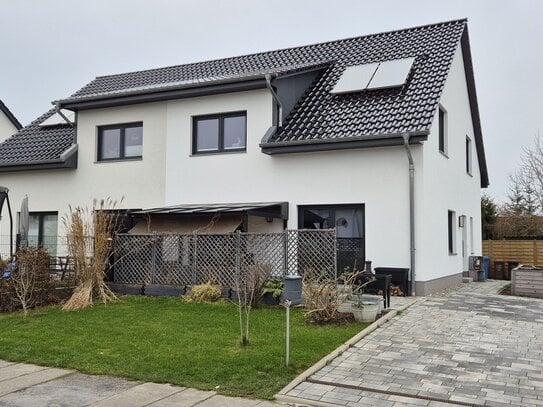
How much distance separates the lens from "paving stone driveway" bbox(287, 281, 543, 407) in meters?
6.06

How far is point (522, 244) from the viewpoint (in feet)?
80.6

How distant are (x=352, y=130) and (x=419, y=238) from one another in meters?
3.40

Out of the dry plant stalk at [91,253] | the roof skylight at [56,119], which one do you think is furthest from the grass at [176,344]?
the roof skylight at [56,119]

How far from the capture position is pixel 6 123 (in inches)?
1267

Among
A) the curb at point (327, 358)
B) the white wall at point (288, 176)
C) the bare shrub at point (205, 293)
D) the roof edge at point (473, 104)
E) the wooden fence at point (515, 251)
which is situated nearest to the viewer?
the curb at point (327, 358)

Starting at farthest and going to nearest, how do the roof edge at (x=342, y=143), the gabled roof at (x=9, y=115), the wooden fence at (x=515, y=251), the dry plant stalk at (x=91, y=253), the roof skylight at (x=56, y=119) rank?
the gabled roof at (x=9, y=115)
the wooden fence at (x=515, y=251)
the roof skylight at (x=56, y=119)
the roof edge at (x=342, y=143)
the dry plant stalk at (x=91, y=253)

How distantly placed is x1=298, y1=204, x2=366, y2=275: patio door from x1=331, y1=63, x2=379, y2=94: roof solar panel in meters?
3.84

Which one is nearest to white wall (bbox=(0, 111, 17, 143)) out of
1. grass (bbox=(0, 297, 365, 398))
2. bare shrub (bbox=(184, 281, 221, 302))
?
grass (bbox=(0, 297, 365, 398))

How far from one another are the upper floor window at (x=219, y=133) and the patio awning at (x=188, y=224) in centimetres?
256

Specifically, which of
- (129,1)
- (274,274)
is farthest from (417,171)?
(129,1)

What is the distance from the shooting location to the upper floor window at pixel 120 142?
18062 mm

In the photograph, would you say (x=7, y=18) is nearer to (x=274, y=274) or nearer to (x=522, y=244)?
(x=274, y=274)

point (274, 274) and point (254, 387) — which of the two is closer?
point (254, 387)

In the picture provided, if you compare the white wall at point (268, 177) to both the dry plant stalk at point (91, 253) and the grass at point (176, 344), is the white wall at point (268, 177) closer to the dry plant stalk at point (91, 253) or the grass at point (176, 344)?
the dry plant stalk at point (91, 253)
